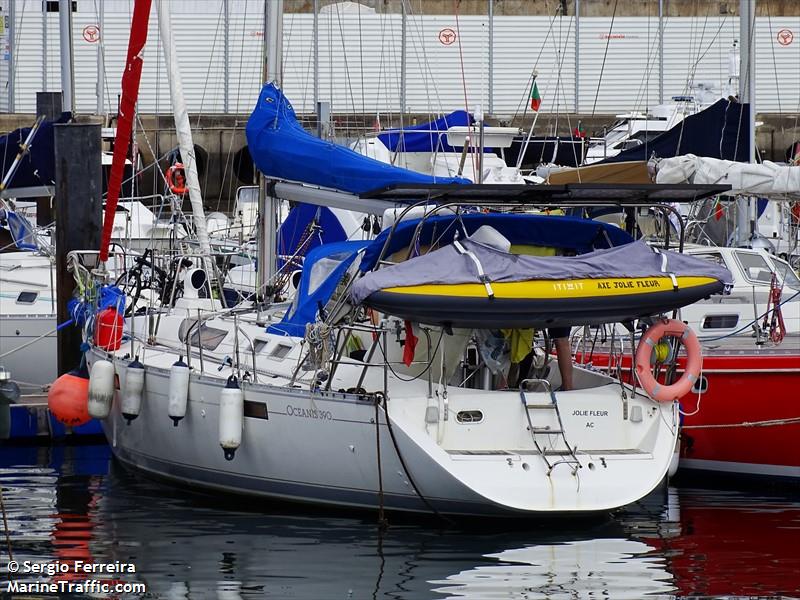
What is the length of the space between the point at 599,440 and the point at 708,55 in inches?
965

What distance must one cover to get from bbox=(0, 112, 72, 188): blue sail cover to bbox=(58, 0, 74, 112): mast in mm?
648

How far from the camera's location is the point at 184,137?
14.2 m

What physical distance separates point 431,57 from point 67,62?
1778cm

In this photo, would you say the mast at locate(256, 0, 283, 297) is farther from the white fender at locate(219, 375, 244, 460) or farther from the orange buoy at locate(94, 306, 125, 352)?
the white fender at locate(219, 375, 244, 460)

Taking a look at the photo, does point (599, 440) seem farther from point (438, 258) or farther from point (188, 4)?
point (188, 4)

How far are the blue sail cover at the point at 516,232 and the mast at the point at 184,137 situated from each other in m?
3.43

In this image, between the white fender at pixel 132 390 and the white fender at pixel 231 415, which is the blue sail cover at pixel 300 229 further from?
the white fender at pixel 231 415

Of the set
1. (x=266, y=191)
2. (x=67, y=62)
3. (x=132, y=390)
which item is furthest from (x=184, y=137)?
(x=67, y=62)

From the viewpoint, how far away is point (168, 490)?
42.1ft

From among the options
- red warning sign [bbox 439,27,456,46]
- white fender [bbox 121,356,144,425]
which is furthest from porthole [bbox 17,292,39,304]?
red warning sign [bbox 439,27,456,46]

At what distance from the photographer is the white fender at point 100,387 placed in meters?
12.9

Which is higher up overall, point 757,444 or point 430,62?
point 430,62

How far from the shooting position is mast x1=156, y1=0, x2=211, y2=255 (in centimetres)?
1416

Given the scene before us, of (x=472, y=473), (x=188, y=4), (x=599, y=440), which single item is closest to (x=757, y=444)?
(x=599, y=440)
